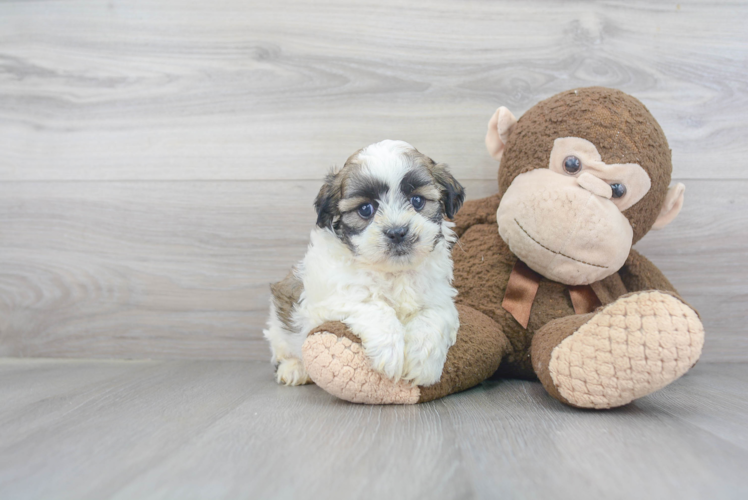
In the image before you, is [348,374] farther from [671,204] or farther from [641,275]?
[671,204]

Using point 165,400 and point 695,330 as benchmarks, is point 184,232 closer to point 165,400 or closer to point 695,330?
point 165,400

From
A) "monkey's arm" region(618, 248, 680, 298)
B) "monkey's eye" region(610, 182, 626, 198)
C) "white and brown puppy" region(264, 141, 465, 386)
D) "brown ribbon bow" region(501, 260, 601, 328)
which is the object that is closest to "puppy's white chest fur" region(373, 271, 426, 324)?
"white and brown puppy" region(264, 141, 465, 386)

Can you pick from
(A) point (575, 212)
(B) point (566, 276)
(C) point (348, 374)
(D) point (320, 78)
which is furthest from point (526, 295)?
(D) point (320, 78)

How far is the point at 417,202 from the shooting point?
132 centimetres

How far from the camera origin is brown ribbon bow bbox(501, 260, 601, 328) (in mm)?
1505

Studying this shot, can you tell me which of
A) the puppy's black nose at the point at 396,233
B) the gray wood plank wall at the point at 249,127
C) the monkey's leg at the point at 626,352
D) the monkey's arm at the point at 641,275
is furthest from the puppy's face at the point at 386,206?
the monkey's arm at the point at 641,275

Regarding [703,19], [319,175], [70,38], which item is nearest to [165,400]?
[319,175]

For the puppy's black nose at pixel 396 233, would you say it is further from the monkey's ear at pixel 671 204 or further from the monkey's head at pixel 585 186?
the monkey's ear at pixel 671 204

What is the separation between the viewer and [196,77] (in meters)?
1.90

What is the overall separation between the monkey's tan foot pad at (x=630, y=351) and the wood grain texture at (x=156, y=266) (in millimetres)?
819

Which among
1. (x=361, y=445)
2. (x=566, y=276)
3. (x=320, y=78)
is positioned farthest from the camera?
(x=320, y=78)

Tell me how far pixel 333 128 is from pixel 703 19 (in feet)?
4.41

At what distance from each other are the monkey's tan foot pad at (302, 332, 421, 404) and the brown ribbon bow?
Result: 44 centimetres

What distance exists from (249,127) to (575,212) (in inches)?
46.3
